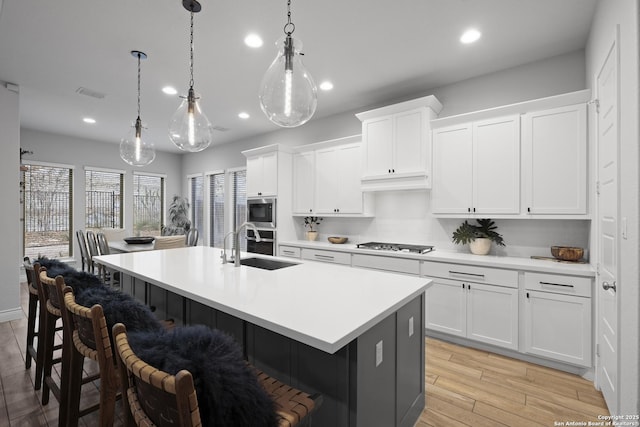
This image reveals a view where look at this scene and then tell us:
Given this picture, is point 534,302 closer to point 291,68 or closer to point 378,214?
point 378,214

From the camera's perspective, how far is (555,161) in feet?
9.07

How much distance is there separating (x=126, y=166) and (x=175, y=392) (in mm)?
7764

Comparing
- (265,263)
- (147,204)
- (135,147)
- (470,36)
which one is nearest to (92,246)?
(135,147)

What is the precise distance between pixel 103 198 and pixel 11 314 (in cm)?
365

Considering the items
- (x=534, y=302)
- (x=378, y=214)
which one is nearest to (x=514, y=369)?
(x=534, y=302)

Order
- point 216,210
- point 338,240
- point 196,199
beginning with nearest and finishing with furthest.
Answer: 1. point 338,240
2. point 216,210
3. point 196,199

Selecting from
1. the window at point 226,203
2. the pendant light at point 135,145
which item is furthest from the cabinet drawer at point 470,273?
the window at point 226,203

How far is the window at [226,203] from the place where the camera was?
260 inches

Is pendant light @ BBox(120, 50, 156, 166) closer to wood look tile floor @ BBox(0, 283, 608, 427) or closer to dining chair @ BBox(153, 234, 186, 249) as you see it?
dining chair @ BBox(153, 234, 186, 249)

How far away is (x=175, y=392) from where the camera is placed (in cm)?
73

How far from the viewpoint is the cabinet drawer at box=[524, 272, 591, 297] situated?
95.2 inches

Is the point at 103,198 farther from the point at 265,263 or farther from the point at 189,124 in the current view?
the point at 265,263

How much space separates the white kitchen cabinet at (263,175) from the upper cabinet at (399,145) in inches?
62.6

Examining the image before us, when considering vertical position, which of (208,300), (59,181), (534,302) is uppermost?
(59,181)
